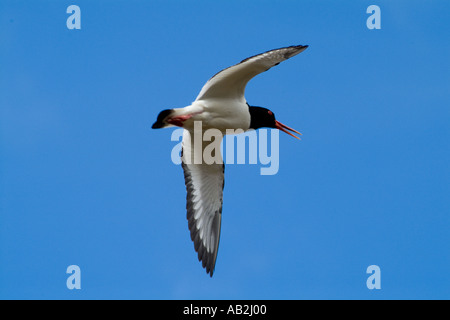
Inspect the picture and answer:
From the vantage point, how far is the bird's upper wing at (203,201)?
995cm

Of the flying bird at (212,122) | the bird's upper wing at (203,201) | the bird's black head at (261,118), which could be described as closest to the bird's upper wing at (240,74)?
the flying bird at (212,122)

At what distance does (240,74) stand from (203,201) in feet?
6.65

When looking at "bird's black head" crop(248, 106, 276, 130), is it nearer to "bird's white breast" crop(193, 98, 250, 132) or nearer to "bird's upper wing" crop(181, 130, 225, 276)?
"bird's white breast" crop(193, 98, 250, 132)

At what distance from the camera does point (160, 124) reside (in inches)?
361

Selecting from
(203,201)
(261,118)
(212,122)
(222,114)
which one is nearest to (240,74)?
(222,114)

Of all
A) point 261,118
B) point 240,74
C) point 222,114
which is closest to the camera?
point 240,74

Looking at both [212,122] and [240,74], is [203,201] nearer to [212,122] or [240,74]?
[212,122]

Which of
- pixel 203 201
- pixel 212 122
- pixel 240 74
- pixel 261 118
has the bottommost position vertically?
pixel 203 201

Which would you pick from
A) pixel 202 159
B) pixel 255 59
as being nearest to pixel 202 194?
pixel 202 159

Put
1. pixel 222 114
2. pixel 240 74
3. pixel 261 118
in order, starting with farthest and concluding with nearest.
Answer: pixel 261 118 < pixel 222 114 < pixel 240 74

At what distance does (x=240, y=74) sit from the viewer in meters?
9.33

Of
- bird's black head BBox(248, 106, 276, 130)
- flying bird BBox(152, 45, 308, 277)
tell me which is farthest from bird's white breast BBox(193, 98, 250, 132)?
bird's black head BBox(248, 106, 276, 130)

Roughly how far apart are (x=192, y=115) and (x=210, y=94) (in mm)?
410

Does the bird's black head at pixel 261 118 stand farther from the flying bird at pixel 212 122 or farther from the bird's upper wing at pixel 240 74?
the bird's upper wing at pixel 240 74
